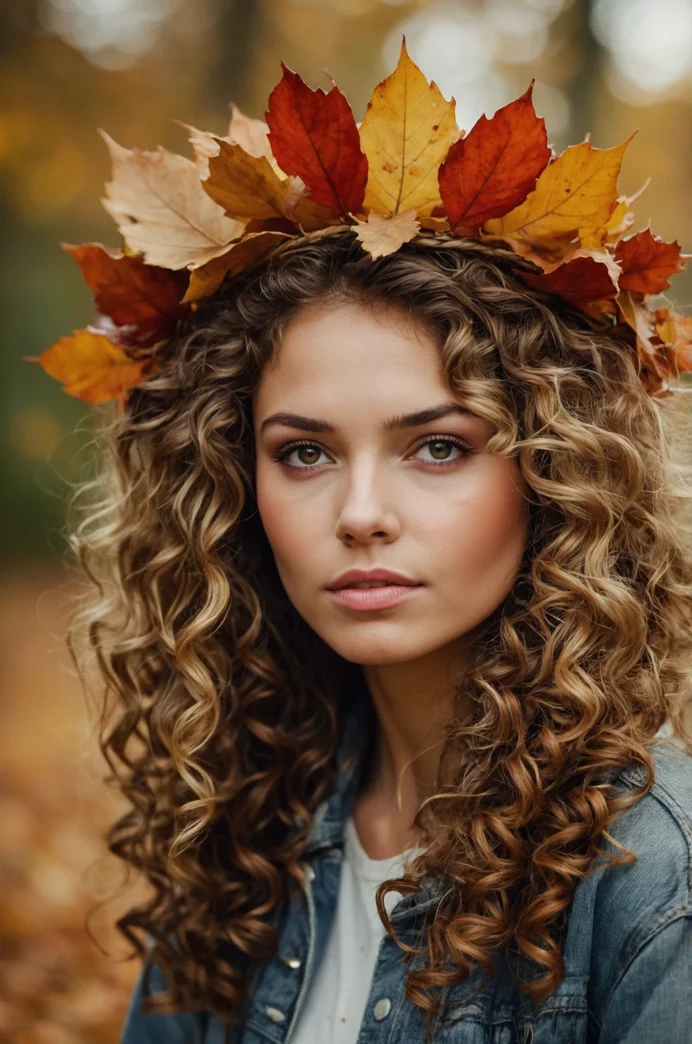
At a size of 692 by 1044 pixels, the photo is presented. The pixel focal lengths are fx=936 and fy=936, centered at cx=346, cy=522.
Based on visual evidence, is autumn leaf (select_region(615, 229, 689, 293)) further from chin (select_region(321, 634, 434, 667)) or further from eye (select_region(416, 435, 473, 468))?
chin (select_region(321, 634, 434, 667))

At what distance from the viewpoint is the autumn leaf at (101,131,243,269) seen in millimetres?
1894

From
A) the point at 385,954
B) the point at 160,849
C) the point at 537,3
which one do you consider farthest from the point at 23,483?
the point at 385,954

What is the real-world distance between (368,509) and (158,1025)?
1533mm

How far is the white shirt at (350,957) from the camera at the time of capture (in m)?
1.93

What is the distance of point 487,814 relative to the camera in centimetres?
174

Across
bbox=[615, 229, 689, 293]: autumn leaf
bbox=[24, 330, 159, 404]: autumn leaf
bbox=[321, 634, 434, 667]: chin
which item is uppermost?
bbox=[615, 229, 689, 293]: autumn leaf

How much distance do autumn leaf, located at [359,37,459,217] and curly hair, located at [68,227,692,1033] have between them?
90mm

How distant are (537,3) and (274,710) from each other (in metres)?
8.13

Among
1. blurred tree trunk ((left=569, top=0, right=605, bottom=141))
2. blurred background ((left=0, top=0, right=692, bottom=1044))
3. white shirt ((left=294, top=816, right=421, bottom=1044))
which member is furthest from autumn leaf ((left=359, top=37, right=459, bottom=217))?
blurred tree trunk ((left=569, top=0, right=605, bottom=141))

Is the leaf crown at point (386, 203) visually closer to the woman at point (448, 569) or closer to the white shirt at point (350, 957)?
the woman at point (448, 569)

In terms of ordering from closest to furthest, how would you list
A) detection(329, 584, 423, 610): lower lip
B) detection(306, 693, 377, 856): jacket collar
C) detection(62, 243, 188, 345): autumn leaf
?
detection(329, 584, 423, 610): lower lip, detection(62, 243, 188, 345): autumn leaf, detection(306, 693, 377, 856): jacket collar

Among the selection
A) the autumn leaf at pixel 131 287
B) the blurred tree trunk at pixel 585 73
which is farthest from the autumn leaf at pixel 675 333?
the blurred tree trunk at pixel 585 73

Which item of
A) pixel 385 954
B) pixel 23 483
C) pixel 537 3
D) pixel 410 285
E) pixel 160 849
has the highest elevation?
pixel 537 3

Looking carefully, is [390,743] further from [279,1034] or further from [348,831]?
[279,1034]
